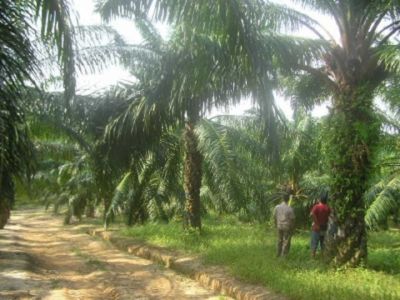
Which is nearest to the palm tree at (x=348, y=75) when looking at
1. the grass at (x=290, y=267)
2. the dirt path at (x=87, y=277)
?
the grass at (x=290, y=267)

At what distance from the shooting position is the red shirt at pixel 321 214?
10680 millimetres

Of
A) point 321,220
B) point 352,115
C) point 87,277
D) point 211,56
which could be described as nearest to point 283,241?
point 321,220

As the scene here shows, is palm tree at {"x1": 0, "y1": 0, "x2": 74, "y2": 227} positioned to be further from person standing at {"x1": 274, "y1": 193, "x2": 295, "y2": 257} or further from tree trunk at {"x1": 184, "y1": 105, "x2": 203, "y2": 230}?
tree trunk at {"x1": 184, "y1": 105, "x2": 203, "y2": 230}

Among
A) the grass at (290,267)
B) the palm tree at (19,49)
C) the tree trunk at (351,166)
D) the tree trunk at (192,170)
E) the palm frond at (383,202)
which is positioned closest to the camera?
the palm tree at (19,49)

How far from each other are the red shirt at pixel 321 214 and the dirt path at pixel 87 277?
9.91 feet

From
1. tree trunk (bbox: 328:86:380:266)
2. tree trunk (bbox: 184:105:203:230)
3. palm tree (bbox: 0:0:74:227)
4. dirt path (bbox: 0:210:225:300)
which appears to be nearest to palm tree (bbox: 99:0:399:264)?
tree trunk (bbox: 328:86:380:266)

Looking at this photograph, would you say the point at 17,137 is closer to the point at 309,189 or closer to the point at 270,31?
the point at 270,31

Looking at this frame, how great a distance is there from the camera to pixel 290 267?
9.12 meters

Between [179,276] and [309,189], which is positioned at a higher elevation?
[309,189]

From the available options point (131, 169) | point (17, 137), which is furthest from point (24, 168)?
point (131, 169)

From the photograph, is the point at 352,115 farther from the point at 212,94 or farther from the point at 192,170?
the point at 192,170

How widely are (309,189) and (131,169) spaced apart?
8.77 m

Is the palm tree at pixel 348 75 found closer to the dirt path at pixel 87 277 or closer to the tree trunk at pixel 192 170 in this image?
the dirt path at pixel 87 277

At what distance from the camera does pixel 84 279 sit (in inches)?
407
